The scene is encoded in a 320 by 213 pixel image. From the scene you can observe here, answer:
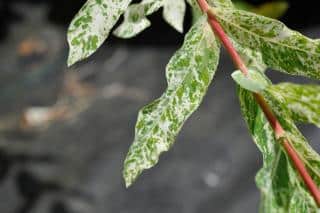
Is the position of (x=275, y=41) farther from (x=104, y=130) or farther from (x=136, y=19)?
(x=104, y=130)

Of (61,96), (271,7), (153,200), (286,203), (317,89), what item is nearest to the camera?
(317,89)

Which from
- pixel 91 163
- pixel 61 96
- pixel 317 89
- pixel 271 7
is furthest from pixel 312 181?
pixel 61 96

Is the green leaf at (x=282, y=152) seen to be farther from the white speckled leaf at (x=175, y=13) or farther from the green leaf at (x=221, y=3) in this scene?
the white speckled leaf at (x=175, y=13)

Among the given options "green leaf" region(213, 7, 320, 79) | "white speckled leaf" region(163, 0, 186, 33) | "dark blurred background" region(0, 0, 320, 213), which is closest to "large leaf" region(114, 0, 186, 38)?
"white speckled leaf" region(163, 0, 186, 33)

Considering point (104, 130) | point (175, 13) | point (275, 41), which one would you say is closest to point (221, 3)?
point (275, 41)

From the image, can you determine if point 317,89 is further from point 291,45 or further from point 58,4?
point 58,4
